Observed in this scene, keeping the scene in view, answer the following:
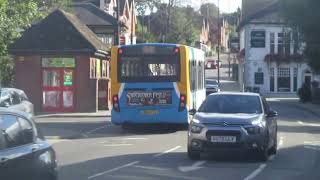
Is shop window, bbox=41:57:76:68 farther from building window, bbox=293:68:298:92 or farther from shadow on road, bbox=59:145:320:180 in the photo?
building window, bbox=293:68:298:92

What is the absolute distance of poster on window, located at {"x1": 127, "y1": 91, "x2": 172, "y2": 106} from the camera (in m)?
25.2

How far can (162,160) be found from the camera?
16.7 meters

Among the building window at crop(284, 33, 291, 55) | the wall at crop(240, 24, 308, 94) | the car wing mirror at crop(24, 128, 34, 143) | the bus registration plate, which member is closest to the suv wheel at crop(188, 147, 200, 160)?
the car wing mirror at crop(24, 128, 34, 143)

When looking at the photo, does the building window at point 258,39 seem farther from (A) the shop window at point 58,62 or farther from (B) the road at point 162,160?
(B) the road at point 162,160

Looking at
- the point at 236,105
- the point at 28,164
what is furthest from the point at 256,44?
the point at 28,164

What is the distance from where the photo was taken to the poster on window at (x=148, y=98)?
82.5 ft

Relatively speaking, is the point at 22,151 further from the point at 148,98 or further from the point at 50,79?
the point at 50,79

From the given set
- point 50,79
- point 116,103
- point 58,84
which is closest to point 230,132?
point 116,103

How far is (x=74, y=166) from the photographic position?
15.6 meters

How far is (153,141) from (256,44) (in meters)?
55.6

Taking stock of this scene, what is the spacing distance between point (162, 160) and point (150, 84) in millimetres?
8644

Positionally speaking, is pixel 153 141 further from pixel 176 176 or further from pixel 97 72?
pixel 97 72

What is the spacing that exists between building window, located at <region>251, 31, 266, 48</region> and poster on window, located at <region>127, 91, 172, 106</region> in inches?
2050

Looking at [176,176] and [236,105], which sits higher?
[236,105]
